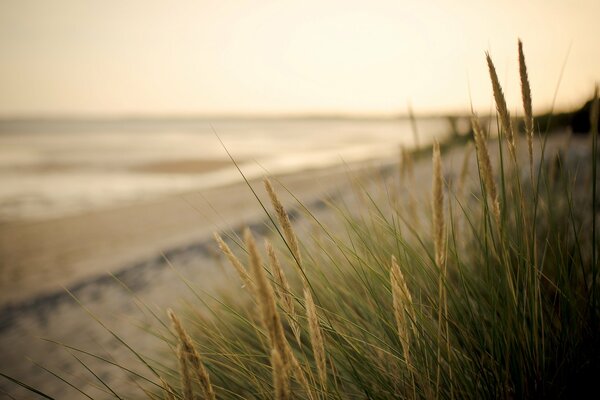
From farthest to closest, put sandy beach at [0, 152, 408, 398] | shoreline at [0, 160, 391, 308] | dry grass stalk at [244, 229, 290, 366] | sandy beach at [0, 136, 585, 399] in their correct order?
shoreline at [0, 160, 391, 308] < sandy beach at [0, 152, 408, 398] < sandy beach at [0, 136, 585, 399] < dry grass stalk at [244, 229, 290, 366]

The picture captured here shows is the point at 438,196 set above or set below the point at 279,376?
above

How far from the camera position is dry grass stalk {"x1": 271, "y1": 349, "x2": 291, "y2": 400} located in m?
0.51

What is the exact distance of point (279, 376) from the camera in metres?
0.54

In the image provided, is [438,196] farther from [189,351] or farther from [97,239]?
[97,239]

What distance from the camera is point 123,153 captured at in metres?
18.9

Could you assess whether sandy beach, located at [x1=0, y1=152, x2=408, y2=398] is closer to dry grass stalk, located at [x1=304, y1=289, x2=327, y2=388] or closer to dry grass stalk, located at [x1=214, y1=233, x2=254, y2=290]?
dry grass stalk, located at [x1=214, y1=233, x2=254, y2=290]

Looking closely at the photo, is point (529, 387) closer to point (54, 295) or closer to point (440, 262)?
point (440, 262)

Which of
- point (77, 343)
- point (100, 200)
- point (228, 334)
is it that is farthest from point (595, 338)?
point (100, 200)

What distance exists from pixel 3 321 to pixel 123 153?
17.1m

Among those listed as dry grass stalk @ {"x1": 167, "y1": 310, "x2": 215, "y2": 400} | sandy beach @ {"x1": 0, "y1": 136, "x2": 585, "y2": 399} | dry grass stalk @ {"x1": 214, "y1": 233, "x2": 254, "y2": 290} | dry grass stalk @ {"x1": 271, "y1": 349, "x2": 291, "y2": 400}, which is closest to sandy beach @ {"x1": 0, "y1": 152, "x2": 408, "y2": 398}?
sandy beach @ {"x1": 0, "y1": 136, "x2": 585, "y2": 399}

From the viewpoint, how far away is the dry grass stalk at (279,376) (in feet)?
1.68

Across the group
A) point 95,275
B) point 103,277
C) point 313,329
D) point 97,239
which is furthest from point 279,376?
point 97,239

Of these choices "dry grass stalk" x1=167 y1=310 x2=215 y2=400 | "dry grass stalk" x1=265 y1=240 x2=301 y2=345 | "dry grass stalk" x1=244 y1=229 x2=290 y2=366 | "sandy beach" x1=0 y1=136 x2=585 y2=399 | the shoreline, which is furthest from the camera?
the shoreline

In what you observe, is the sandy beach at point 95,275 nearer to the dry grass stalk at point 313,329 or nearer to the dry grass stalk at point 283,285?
the dry grass stalk at point 283,285
